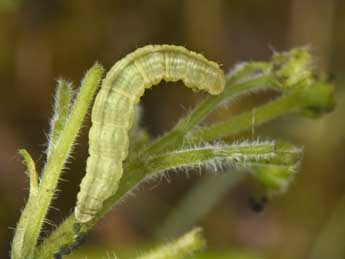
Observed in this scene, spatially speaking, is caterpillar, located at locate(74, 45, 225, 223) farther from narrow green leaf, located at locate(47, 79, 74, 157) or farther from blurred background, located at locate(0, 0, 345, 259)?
blurred background, located at locate(0, 0, 345, 259)

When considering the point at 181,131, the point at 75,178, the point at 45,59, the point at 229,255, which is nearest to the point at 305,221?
the point at 229,255

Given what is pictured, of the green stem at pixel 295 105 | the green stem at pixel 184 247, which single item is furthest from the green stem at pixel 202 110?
the green stem at pixel 184 247

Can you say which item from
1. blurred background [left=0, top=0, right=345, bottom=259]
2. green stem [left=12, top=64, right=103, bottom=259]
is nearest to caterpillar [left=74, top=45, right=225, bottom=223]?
green stem [left=12, top=64, right=103, bottom=259]

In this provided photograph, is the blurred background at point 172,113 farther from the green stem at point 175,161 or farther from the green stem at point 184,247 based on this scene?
the green stem at point 184,247

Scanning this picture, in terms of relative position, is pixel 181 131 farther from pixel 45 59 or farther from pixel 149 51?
pixel 45 59

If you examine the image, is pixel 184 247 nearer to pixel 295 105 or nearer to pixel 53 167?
pixel 53 167

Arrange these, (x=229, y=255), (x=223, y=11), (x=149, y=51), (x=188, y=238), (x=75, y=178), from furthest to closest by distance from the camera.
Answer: (x=223, y=11)
(x=75, y=178)
(x=229, y=255)
(x=149, y=51)
(x=188, y=238)
